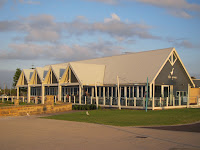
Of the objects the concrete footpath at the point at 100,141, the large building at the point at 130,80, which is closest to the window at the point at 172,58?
the large building at the point at 130,80

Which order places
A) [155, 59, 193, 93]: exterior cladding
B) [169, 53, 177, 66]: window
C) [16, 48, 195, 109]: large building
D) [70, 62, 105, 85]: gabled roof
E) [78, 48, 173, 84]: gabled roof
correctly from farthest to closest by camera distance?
[70, 62, 105, 85]: gabled roof < [169, 53, 177, 66]: window < [155, 59, 193, 93]: exterior cladding < [78, 48, 173, 84]: gabled roof < [16, 48, 195, 109]: large building

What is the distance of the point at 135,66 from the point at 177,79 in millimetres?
4959

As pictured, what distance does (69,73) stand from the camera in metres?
35.4

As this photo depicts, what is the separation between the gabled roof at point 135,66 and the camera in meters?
29.7

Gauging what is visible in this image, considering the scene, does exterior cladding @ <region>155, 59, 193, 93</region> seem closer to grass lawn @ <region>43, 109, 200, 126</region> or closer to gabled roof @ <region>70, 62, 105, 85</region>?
gabled roof @ <region>70, 62, 105, 85</region>

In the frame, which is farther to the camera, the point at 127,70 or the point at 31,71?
the point at 31,71

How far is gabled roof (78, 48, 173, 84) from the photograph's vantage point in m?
29.7

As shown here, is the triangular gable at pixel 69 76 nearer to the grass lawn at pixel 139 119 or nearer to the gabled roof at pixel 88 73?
the gabled roof at pixel 88 73

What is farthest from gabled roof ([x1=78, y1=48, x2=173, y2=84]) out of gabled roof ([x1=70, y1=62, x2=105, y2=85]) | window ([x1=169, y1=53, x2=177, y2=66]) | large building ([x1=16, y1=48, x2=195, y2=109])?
window ([x1=169, y1=53, x2=177, y2=66])

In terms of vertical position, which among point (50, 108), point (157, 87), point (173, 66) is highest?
point (173, 66)

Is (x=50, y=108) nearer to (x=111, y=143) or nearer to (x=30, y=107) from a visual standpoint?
(x=30, y=107)

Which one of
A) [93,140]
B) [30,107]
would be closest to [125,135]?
[93,140]

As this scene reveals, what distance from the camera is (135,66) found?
3241 cm

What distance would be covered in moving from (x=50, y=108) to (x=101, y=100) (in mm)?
6405
